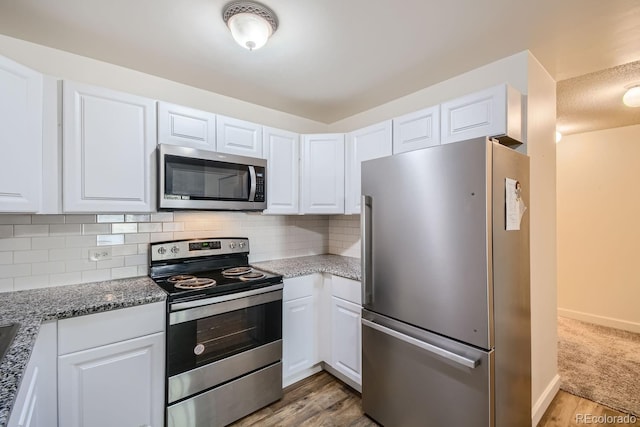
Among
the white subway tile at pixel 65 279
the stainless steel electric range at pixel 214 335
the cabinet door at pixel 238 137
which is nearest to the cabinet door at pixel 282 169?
the cabinet door at pixel 238 137

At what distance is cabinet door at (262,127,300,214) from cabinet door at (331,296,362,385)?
0.92 meters

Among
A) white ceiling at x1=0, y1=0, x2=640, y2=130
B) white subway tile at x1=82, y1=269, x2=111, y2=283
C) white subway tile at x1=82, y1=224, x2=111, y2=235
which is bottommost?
white subway tile at x1=82, y1=269, x2=111, y2=283

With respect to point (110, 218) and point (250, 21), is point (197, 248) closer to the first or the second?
point (110, 218)

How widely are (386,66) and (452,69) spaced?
488 mm

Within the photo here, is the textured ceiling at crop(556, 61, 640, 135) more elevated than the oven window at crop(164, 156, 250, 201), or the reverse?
the textured ceiling at crop(556, 61, 640, 135)

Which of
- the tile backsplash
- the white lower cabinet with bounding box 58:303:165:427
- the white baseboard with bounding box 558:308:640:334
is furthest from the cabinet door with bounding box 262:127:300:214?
the white baseboard with bounding box 558:308:640:334

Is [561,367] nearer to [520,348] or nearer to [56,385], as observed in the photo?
[520,348]

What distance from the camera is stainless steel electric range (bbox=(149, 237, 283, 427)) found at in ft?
5.62

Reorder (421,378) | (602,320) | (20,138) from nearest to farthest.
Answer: (20,138) < (421,378) < (602,320)

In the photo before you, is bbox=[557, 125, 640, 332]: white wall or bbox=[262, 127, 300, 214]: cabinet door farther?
bbox=[557, 125, 640, 332]: white wall

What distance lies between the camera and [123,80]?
208 centimetres

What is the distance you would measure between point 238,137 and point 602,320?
4.82 metres

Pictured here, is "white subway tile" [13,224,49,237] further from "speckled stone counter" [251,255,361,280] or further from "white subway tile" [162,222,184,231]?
"speckled stone counter" [251,255,361,280]

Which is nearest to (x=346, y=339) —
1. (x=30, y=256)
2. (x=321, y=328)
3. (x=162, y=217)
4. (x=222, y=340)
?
(x=321, y=328)
